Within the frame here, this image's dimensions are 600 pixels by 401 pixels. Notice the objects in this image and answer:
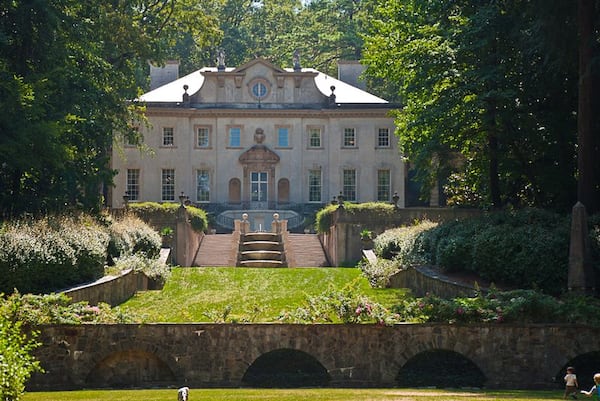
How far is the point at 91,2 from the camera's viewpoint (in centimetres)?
3534

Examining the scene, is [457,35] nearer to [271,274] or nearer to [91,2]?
[271,274]

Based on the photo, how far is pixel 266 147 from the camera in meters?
57.5

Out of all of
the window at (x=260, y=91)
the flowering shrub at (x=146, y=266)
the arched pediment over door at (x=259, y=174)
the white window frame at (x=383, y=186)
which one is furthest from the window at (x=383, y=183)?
the flowering shrub at (x=146, y=266)

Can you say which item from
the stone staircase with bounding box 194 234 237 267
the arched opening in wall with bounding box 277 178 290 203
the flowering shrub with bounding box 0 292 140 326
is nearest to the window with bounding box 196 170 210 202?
the arched opening in wall with bounding box 277 178 290 203

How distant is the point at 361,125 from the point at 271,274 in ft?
76.2

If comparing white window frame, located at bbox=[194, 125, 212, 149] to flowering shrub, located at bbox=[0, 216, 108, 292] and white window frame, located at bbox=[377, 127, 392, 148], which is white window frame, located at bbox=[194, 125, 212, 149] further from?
flowering shrub, located at bbox=[0, 216, 108, 292]

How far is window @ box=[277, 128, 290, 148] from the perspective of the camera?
57.7 m

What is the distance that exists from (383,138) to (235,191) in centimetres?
834

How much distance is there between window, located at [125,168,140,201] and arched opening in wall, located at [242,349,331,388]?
1436 inches

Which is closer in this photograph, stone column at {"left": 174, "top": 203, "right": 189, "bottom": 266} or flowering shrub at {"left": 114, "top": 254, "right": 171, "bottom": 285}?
flowering shrub at {"left": 114, "top": 254, "right": 171, "bottom": 285}

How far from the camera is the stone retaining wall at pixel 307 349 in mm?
19609

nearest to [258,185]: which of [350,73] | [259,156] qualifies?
[259,156]

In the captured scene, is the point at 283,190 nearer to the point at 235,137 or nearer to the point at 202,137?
the point at 235,137

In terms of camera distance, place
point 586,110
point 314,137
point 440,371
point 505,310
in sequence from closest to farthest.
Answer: point 505,310, point 440,371, point 586,110, point 314,137
